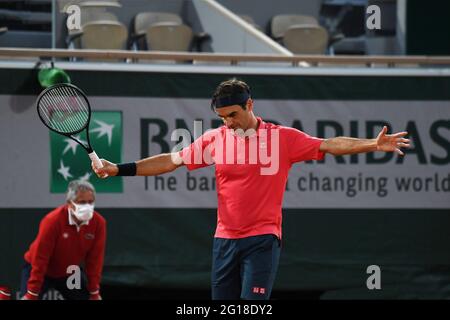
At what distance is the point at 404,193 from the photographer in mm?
9305

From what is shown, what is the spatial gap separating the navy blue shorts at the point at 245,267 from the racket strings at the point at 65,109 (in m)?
1.09

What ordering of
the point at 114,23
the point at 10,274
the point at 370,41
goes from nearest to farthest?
the point at 10,274 < the point at 114,23 < the point at 370,41

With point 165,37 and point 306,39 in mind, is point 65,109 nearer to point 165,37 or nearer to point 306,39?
point 165,37

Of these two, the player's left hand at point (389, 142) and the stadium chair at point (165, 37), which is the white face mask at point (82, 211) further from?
the stadium chair at point (165, 37)

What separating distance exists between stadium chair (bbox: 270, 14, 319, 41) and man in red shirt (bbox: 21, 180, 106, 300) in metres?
4.16

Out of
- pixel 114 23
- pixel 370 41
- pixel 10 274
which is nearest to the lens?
pixel 10 274

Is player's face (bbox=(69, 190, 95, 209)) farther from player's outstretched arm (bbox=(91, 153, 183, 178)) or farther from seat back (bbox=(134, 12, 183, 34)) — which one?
seat back (bbox=(134, 12, 183, 34))

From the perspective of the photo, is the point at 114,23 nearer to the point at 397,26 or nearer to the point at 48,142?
the point at 48,142

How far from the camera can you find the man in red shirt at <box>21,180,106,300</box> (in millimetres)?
7887

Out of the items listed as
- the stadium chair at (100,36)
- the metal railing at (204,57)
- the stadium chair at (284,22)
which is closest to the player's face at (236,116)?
the metal railing at (204,57)

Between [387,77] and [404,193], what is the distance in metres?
1.00

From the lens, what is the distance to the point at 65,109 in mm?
6344

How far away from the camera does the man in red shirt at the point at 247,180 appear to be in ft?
19.2

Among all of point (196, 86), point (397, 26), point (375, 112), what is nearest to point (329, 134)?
point (375, 112)
